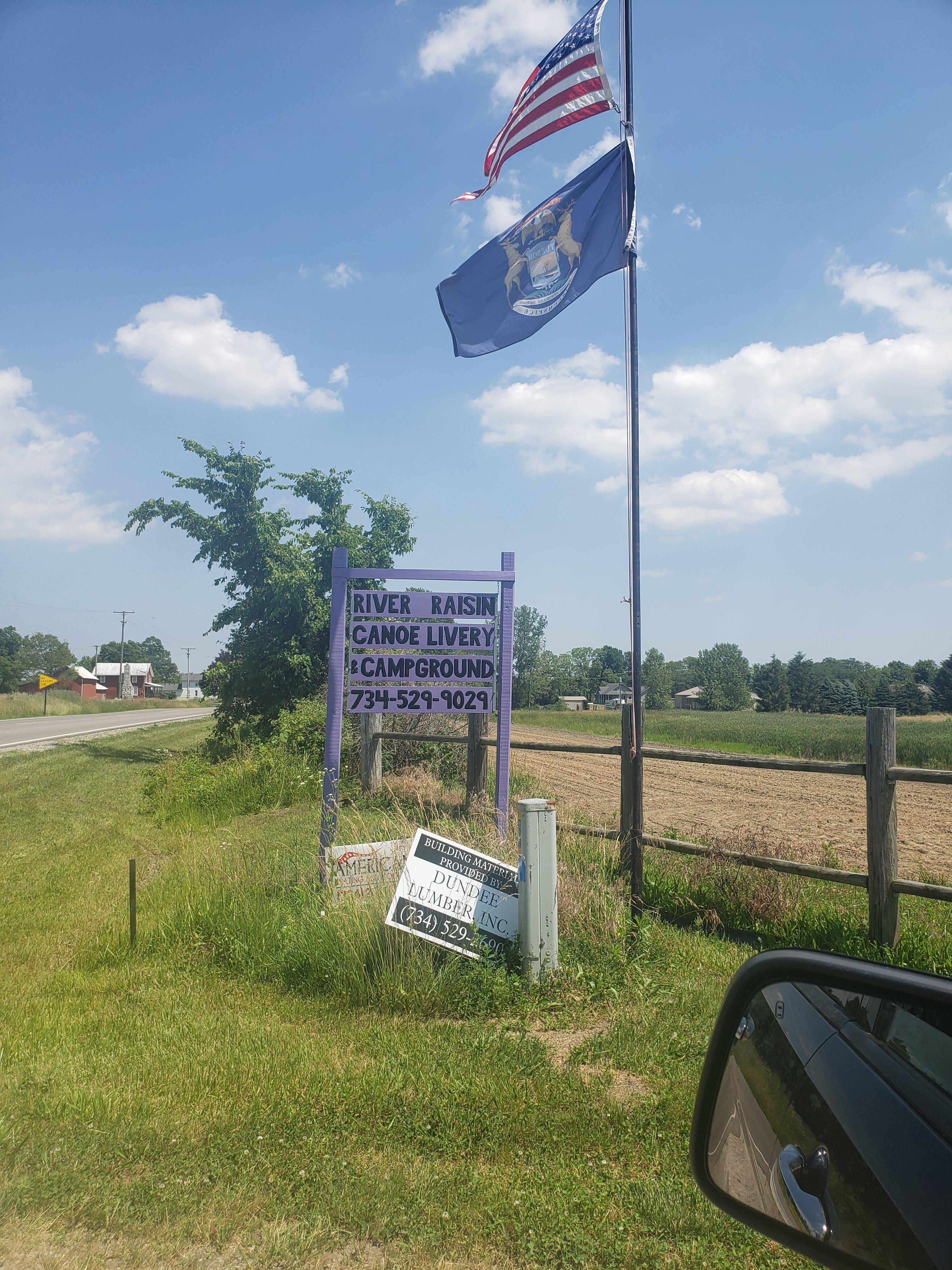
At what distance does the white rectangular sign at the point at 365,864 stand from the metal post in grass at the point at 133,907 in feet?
4.51

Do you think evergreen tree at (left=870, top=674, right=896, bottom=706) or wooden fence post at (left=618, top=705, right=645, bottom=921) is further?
evergreen tree at (left=870, top=674, right=896, bottom=706)

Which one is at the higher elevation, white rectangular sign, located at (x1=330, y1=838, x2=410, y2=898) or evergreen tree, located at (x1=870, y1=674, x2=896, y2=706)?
evergreen tree, located at (x1=870, y1=674, x2=896, y2=706)

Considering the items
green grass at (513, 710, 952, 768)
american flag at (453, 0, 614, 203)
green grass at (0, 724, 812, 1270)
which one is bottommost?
green grass at (513, 710, 952, 768)

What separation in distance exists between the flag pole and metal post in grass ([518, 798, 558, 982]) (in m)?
1.03

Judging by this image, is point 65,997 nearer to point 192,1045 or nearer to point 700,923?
point 192,1045

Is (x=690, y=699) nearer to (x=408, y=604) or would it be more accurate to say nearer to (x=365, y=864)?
(x=408, y=604)

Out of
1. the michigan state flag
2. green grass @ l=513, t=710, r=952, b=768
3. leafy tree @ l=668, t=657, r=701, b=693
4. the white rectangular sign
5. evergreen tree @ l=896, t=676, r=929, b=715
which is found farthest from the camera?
leafy tree @ l=668, t=657, r=701, b=693

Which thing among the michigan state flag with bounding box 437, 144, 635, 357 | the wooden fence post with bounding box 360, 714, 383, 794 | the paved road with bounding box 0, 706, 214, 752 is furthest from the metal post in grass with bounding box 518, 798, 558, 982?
the paved road with bounding box 0, 706, 214, 752

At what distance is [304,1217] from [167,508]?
64.0 feet

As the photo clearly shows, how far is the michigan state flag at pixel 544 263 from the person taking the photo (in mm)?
5930

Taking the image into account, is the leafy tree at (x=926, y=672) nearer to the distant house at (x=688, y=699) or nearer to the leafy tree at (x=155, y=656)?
the distant house at (x=688, y=699)

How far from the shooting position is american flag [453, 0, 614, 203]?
5895mm

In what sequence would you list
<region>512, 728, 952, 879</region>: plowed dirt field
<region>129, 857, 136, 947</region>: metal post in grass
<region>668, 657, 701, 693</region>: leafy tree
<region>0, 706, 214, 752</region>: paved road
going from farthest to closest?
1. <region>668, 657, 701, 693</region>: leafy tree
2. <region>0, 706, 214, 752</region>: paved road
3. <region>512, 728, 952, 879</region>: plowed dirt field
4. <region>129, 857, 136, 947</region>: metal post in grass

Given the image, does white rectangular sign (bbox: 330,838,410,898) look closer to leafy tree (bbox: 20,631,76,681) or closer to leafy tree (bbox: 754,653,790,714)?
leafy tree (bbox: 754,653,790,714)
